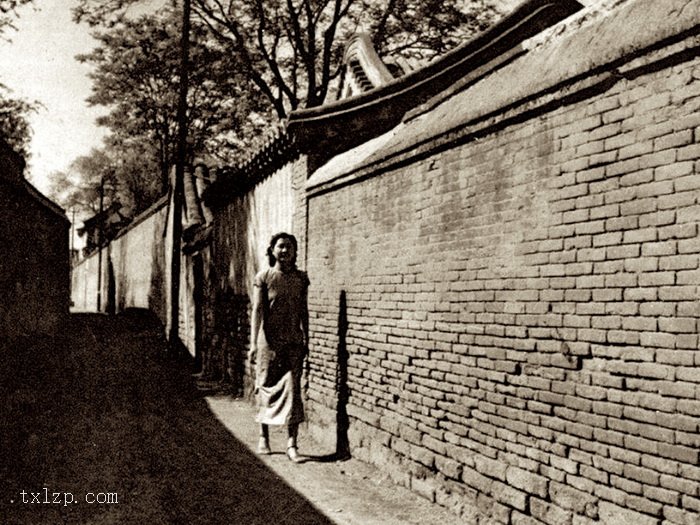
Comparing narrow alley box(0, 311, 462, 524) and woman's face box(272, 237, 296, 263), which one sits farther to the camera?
woman's face box(272, 237, 296, 263)

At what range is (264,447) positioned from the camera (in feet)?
21.0

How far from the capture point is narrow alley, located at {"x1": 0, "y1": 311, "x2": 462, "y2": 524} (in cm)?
460

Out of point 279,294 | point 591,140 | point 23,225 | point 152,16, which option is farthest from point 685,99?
point 152,16

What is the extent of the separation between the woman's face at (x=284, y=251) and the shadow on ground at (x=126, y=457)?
1.80 meters

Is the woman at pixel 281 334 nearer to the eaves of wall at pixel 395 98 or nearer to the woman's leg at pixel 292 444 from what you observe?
the woman's leg at pixel 292 444

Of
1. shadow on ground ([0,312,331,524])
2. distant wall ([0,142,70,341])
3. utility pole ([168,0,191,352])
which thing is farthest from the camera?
utility pole ([168,0,191,352])

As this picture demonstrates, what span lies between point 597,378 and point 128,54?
27305mm

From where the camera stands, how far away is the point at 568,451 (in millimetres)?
3635

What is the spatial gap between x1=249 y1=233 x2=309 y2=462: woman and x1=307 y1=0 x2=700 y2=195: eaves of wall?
3.85ft

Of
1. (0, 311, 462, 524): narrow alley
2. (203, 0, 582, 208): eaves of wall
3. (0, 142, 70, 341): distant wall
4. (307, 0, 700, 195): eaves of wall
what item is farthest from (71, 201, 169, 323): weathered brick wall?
(307, 0, 700, 195): eaves of wall

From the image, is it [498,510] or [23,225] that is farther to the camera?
[23,225]

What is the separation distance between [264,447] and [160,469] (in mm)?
1033

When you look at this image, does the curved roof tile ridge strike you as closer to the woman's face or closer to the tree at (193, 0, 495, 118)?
the woman's face

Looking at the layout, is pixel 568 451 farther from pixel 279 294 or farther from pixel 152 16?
pixel 152 16
